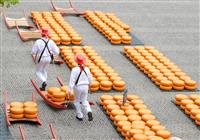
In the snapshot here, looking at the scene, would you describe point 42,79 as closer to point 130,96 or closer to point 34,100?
point 34,100

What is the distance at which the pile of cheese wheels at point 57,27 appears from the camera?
70.7 ft

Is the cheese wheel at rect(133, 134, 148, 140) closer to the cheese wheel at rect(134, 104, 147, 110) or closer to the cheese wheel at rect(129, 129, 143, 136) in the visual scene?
the cheese wheel at rect(129, 129, 143, 136)

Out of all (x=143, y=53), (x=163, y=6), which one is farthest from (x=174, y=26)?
(x=143, y=53)

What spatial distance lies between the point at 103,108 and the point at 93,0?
1527 cm

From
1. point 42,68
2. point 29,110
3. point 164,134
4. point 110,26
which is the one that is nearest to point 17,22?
point 110,26

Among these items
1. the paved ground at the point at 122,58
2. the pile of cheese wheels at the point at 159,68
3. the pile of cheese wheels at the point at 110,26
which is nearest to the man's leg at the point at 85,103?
the paved ground at the point at 122,58

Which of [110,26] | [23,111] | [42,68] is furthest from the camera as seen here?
[110,26]

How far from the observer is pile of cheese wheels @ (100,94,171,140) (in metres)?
13.8

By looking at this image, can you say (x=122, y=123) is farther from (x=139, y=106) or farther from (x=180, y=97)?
(x=180, y=97)

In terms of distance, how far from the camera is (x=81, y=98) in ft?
49.0

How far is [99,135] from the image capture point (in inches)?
562

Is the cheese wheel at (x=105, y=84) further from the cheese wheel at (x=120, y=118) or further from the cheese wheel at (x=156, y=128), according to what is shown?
the cheese wheel at (x=156, y=128)

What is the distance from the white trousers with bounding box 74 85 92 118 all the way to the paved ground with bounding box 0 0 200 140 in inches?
12.9

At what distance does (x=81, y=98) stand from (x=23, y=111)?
1.59 metres
